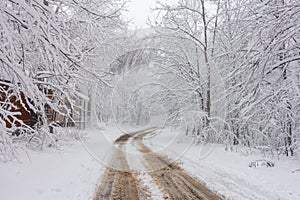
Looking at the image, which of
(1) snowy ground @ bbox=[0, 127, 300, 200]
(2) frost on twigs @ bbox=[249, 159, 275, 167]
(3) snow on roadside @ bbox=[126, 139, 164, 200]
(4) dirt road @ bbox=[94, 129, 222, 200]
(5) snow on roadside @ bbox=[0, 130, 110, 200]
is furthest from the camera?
(2) frost on twigs @ bbox=[249, 159, 275, 167]

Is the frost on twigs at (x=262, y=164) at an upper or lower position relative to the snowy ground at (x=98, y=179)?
upper

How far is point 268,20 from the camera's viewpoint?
23.5 feet

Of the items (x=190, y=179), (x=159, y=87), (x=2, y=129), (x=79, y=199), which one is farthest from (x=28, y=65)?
(x=159, y=87)

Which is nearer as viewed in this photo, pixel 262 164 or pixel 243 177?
pixel 243 177

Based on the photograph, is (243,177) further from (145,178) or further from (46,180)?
(46,180)

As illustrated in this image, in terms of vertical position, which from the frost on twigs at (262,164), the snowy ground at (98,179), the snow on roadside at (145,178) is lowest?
the snow on roadside at (145,178)

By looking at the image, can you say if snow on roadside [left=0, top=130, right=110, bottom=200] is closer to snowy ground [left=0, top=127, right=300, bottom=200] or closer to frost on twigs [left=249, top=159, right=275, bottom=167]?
snowy ground [left=0, top=127, right=300, bottom=200]

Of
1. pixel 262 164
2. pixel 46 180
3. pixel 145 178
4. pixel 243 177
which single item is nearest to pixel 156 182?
pixel 145 178

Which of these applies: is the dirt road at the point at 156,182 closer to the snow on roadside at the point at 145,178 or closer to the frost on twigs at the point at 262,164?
the snow on roadside at the point at 145,178

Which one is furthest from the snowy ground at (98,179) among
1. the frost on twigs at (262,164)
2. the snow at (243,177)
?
the frost on twigs at (262,164)

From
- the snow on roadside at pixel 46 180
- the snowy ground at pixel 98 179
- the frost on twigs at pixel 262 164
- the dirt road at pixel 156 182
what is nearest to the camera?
the snow on roadside at pixel 46 180

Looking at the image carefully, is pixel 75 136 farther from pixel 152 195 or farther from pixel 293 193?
pixel 293 193

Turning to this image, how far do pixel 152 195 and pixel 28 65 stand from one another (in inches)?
174

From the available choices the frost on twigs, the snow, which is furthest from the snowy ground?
the frost on twigs
